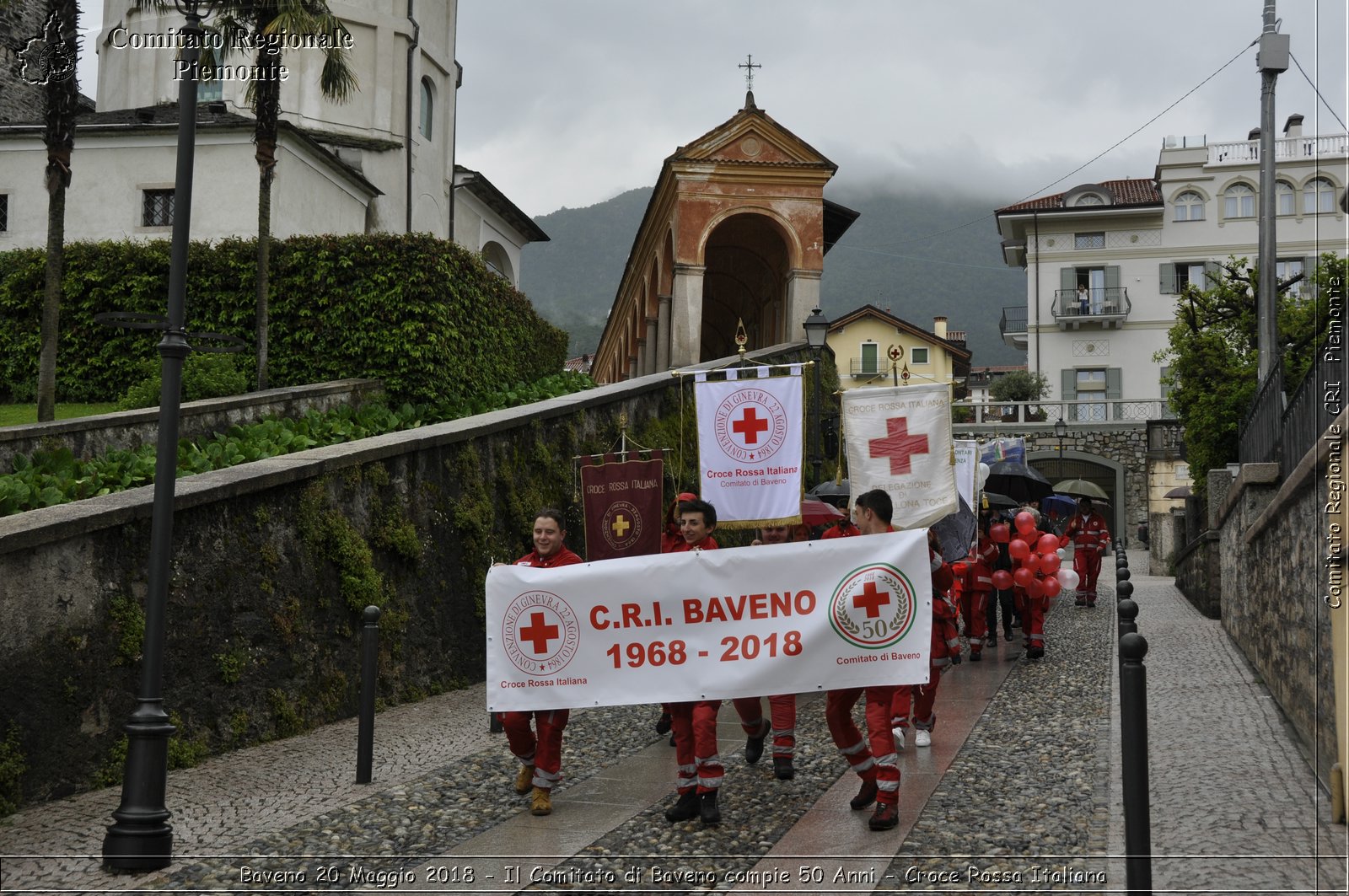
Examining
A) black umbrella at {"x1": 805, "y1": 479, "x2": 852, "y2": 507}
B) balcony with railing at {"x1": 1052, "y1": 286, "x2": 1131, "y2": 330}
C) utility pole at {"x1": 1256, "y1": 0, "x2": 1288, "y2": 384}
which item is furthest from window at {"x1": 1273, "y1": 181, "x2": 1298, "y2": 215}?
balcony with railing at {"x1": 1052, "y1": 286, "x2": 1131, "y2": 330}

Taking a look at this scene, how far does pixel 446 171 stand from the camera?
36406 millimetres

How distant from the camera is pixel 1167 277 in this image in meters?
53.1

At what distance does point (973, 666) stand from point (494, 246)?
31.2 m

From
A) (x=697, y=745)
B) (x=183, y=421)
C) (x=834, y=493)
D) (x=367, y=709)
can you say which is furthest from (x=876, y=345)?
(x=697, y=745)

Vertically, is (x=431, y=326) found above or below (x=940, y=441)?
above

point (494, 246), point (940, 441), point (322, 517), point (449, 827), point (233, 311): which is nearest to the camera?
point (449, 827)

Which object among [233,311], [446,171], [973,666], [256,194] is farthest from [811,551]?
[446,171]

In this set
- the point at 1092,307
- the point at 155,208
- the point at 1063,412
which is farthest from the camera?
the point at 1092,307

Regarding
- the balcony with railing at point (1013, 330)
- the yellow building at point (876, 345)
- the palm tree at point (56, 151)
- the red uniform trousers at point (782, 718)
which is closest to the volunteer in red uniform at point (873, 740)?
the red uniform trousers at point (782, 718)

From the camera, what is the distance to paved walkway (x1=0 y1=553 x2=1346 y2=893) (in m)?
5.53

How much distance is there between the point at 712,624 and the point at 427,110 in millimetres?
31647

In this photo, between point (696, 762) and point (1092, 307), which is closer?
point (696, 762)

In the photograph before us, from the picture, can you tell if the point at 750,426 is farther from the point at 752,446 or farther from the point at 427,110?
the point at 427,110

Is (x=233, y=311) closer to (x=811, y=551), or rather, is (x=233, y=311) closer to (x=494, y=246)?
(x=811, y=551)
